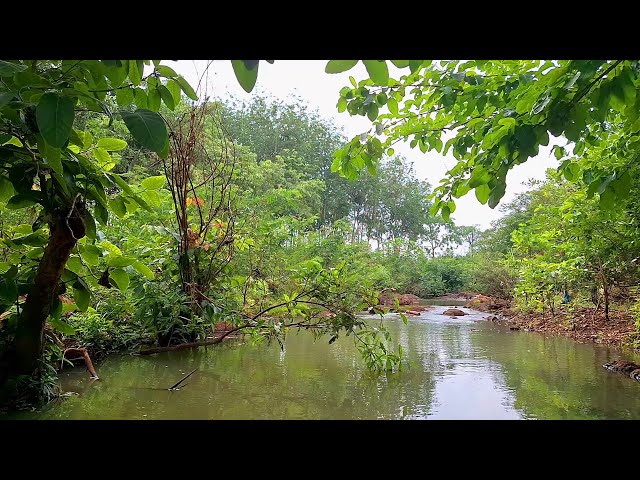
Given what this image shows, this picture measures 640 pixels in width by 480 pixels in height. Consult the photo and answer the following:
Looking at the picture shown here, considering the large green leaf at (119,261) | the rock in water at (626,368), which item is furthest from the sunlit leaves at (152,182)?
the rock in water at (626,368)

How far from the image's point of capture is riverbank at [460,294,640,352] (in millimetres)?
4891

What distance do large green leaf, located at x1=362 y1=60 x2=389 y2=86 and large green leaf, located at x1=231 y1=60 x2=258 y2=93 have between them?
135mm

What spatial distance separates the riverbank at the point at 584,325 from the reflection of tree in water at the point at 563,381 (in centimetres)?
37

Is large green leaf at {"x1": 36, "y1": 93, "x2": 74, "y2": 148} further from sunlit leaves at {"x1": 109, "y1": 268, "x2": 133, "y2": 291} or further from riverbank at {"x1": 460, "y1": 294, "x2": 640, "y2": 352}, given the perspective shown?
riverbank at {"x1": 460, "y1": 294, "x2": 640, "y2": 352}

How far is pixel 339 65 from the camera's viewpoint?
1.71 feet

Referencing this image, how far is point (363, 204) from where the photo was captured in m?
18.3

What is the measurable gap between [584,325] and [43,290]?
252 inches

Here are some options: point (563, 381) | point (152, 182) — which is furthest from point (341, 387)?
point (152, 182)

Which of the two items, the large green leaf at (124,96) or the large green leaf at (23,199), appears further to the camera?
the large green leaf at (23,199)

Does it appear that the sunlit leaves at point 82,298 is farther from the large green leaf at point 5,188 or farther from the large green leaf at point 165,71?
the large green leaf at point 165,71

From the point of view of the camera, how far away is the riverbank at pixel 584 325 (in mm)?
4891
